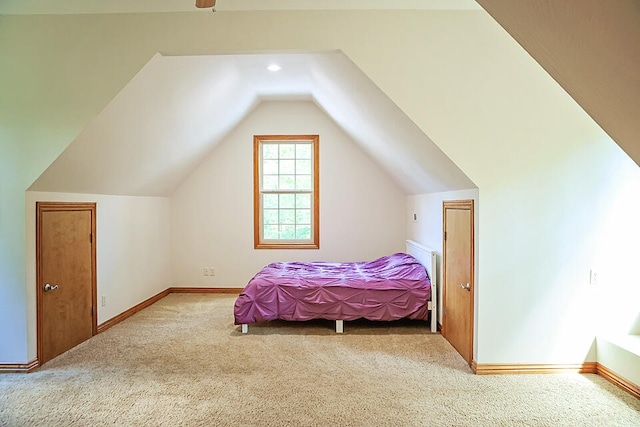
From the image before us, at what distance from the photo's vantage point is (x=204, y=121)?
14.7 feet

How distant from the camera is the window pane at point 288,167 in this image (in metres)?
5.96

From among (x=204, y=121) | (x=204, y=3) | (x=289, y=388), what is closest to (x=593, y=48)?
(x=204, y=3)

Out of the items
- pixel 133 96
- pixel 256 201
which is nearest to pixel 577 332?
pixel 133 96

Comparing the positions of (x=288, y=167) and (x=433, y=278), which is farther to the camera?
(x=288, y=167)

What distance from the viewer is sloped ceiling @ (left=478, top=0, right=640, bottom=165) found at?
868 mm

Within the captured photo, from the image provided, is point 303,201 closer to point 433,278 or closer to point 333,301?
point 333,301

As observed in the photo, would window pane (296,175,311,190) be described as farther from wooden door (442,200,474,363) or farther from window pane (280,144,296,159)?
wooden door (442,200,474,363)

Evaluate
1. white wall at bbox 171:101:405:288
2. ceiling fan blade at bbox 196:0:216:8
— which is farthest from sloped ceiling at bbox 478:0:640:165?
white wall at bbox 171:101:405:288

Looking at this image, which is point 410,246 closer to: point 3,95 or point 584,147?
point 584,147

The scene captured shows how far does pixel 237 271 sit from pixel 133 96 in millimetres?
3334

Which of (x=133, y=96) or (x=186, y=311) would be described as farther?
(x=186, y=311)

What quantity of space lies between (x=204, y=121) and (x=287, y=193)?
1847 mm

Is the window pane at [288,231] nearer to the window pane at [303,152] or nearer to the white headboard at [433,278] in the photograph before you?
the window pane at [303,152]

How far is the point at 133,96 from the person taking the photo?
3.04m
